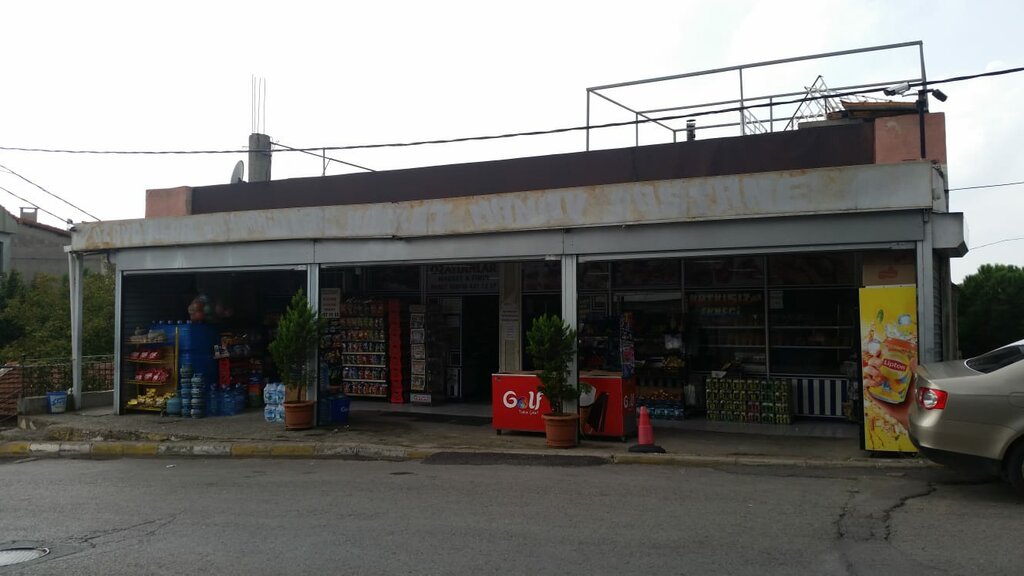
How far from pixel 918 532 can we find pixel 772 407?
680 centimetres

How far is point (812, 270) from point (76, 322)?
14.1 metres

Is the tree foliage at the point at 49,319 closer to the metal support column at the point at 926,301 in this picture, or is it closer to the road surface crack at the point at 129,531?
the road surface crack at the point at 129,531

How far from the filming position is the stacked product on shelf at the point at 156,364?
15.5 m

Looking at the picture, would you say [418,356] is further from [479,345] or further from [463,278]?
[463,278]

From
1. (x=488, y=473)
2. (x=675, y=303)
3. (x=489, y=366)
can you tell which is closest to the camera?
(x=488, y=473)

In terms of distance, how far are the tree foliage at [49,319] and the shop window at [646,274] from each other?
15.1 metres

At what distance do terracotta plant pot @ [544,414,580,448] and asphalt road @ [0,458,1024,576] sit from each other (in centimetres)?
117

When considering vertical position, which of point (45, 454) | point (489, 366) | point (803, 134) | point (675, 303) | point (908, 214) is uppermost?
point (803, 134)

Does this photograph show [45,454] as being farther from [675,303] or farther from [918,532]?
[918,532]

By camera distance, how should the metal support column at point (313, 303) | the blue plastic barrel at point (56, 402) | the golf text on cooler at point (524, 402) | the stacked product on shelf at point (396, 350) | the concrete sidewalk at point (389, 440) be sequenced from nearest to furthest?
the concrete sidewalk at point (389, 440), the golf text on cooler at point (524, 402), the metal support column at point (313, 303), the blue plastic barrel at point (56, 402), the stacked product on shelf at point (396, 350)

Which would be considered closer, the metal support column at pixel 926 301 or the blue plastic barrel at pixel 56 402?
the metal support column at pixel 926 301

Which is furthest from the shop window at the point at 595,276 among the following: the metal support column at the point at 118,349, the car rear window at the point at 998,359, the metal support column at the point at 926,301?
the metal support column at the point at 118,349

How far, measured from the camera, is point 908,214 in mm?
9953

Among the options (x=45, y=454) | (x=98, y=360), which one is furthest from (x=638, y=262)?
(x=98, y=360)
